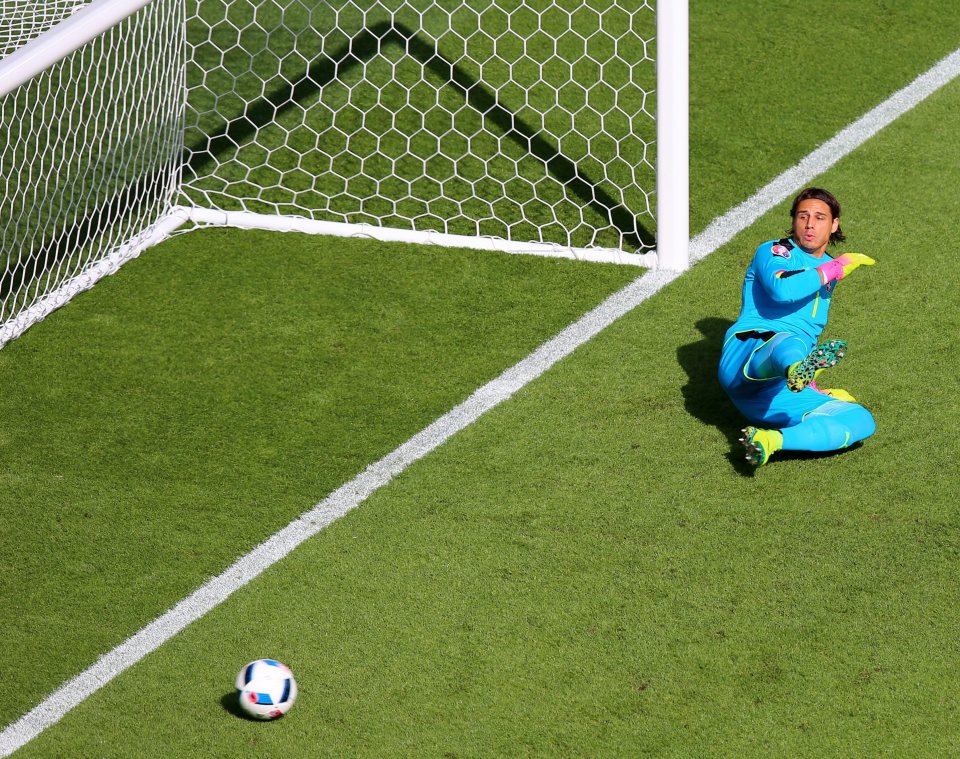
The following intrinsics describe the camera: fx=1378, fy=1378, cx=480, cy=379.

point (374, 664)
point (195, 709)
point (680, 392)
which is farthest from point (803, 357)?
point (195, 709)

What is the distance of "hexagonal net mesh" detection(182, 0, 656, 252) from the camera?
6949 mm

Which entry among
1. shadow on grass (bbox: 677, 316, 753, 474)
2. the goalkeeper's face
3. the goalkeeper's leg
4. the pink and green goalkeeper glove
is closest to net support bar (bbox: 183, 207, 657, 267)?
shadow on grass (bbox: 677, 316, 753, 474)

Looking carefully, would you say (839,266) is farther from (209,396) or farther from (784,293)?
(209,396)

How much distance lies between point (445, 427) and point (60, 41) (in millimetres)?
2068

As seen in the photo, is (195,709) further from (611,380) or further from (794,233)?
(794,233)

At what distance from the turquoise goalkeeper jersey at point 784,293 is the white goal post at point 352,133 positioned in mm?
1114

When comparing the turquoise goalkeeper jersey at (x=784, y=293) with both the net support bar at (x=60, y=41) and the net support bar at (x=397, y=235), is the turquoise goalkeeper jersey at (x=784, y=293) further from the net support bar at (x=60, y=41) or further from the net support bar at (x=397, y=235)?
the net support bar at (x=60, y=41)

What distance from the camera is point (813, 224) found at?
515cm

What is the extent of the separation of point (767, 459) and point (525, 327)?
4.60 ft

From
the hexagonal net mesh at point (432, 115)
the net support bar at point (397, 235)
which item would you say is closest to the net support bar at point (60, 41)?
the net support bar at point (397, 235)

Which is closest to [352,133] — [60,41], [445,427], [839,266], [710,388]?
[60,41]

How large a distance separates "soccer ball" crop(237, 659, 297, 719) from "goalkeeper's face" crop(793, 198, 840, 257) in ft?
8.19

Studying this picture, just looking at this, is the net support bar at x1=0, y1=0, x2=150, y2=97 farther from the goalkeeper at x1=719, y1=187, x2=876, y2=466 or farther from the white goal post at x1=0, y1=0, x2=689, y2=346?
the goalkeeper at x1=719, y1=187, x2=876, y2=466

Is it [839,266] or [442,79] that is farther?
[442,79]
